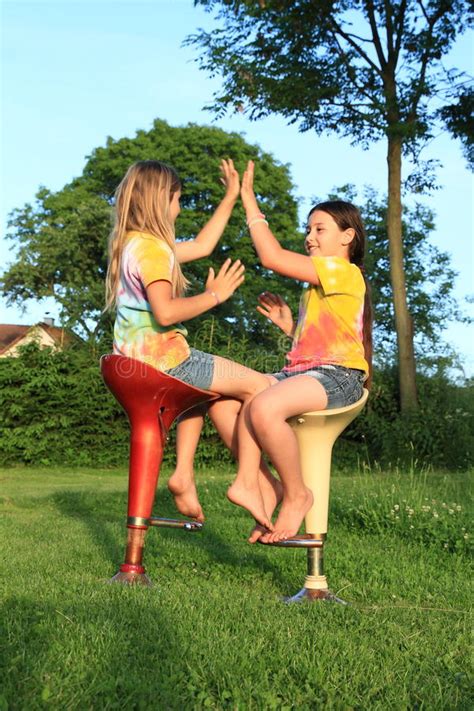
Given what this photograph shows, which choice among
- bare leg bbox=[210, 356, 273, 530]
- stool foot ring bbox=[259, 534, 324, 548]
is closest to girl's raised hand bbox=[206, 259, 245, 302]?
bare leg bbox=[210, 356, 273, 530]

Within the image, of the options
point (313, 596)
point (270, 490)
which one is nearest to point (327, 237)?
point (270, 490)

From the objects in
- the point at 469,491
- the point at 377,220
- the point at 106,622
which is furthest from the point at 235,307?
the point at 106,622

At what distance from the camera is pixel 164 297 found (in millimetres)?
3713

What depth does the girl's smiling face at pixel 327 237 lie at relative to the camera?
3990 mm

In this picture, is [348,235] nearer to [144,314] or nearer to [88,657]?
[144,314]

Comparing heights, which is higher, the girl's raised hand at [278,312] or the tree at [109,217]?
the tree at [109,217]

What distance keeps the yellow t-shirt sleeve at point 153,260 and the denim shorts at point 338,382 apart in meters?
0.80

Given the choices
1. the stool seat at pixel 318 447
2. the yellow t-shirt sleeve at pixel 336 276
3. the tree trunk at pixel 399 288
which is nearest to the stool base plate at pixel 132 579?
the stool seat at pixel 318 447

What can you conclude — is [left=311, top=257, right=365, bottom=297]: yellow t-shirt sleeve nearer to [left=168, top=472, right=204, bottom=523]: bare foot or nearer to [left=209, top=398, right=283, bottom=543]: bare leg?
[left=209, top=398, right=283, bottom=543]: bare leg

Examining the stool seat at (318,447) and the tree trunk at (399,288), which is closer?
the stool seat at (318,447)

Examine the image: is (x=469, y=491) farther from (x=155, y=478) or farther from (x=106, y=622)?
(x=106, y=622)

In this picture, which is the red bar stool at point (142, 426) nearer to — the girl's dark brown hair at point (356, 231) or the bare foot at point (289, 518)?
the bare foot at point (289, 518)

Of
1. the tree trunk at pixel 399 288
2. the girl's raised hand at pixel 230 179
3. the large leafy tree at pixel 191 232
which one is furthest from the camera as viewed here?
the large leafy tree at pixel 191 232

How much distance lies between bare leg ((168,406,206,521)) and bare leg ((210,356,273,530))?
258 millimetres
